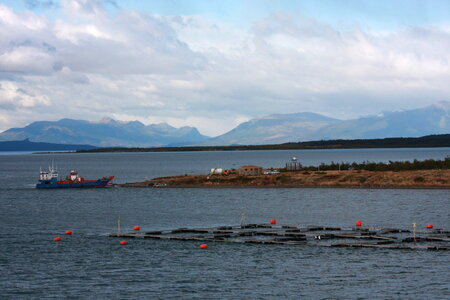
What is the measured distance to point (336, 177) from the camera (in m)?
122

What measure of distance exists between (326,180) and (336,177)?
208cm

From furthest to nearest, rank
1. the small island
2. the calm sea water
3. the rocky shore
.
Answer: the small island → the rocky shore → the calm sea water

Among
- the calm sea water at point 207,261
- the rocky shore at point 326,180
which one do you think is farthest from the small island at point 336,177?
the calm sea water at point 207,261

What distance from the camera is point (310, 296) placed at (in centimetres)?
3984

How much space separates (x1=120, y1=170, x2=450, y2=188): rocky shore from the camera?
11331cm

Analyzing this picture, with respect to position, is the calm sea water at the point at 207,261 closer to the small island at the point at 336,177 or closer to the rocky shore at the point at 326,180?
the rocky shore at the point at 326,180

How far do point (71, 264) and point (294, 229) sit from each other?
1026 inches

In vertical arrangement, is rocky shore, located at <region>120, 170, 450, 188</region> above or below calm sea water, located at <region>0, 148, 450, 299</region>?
above

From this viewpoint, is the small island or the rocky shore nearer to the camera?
the rocky shore

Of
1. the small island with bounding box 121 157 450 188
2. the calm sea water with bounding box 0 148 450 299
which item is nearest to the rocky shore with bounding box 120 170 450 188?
the small island with bounding box 121 157 450 188

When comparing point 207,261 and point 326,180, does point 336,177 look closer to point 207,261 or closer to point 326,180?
point 326,180

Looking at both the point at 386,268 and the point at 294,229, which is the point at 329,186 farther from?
the point at 386,268

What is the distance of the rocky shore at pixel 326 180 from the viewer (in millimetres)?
113312

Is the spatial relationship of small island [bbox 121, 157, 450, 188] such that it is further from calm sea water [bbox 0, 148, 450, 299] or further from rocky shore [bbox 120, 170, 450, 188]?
calm sea water [bbox 0, 148, 450, 299]
